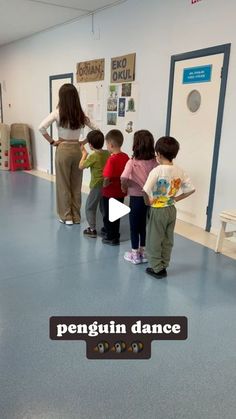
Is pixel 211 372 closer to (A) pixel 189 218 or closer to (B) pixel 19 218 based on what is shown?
(A) pixel 189 218

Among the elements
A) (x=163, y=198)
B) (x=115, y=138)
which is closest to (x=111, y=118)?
(x=115, y=138)

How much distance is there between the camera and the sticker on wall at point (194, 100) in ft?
11.6

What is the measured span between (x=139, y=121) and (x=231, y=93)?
142 centimetres

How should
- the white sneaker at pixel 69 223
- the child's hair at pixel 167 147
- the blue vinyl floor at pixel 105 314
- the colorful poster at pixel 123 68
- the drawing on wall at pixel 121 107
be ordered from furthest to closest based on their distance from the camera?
the drawing on wall at pixel 121 107 < the colorful poster at pixel 123 68 < the white sneaker at pixel 69 223 < the child's hair at pixel 167 147 < the blue vinyl floor at pixel 105 314

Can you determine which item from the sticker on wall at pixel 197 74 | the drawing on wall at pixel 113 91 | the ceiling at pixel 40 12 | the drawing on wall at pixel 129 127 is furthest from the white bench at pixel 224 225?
the ceiling at pixel 40 12

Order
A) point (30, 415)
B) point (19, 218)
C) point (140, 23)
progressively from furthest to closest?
point (140, 23) < point (19, 218) < point (30, 415)

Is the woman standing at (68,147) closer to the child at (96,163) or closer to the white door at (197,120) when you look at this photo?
the child at (96,163)

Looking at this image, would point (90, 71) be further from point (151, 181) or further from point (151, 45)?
point (151, 181)

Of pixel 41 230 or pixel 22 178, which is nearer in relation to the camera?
pixel 41 230

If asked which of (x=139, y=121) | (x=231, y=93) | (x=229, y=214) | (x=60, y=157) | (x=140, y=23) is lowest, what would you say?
(x=229, y=214)

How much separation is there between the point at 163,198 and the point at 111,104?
2829 millimetres

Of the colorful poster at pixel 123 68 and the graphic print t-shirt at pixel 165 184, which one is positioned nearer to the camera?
the graphic print t-shirt at pixel 165 184

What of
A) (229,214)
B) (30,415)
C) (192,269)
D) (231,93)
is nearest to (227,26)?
(231,93)

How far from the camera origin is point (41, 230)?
11.2 ft
